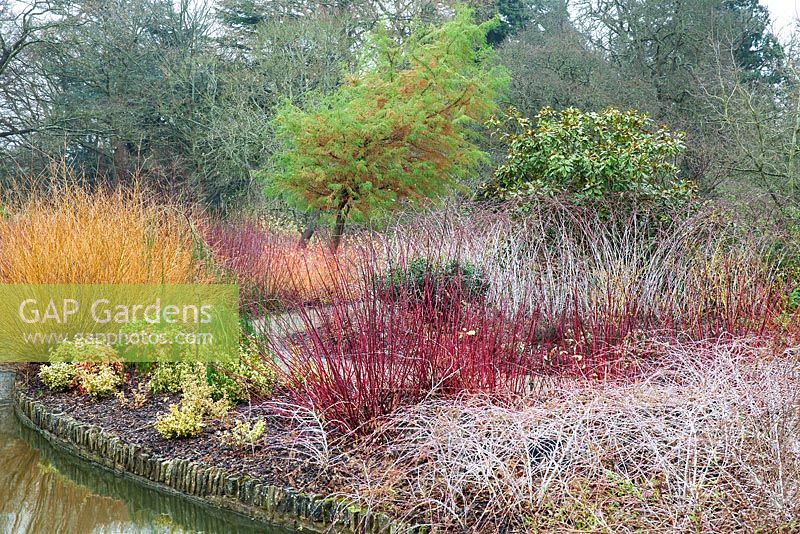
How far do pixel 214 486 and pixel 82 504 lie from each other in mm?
856

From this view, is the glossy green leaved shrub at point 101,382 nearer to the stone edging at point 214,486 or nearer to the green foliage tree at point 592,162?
the stone edging at point 214,486

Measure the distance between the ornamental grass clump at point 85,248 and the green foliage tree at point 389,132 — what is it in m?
4.27

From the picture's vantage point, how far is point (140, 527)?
3.94m

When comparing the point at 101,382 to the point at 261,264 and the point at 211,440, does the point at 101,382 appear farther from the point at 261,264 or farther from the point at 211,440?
the point at 261,264

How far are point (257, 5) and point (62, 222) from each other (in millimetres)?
13241

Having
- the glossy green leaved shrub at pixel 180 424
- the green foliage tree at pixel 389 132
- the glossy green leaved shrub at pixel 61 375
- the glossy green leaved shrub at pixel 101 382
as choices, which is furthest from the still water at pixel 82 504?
the green foliage tree at pixel 389 132

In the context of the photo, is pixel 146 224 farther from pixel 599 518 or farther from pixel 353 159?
pixel 599 518

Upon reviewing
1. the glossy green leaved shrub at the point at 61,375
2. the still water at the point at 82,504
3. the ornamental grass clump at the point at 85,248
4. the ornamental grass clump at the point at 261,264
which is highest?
the ornamental grass clump at the point at 85,248

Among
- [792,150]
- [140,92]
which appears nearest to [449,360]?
[792,150]

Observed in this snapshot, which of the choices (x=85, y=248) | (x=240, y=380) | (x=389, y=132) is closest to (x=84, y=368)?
(x=85, y=248)

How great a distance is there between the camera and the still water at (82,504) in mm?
3906

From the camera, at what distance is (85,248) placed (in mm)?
6109

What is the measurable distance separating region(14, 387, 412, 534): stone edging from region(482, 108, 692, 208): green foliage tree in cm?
489

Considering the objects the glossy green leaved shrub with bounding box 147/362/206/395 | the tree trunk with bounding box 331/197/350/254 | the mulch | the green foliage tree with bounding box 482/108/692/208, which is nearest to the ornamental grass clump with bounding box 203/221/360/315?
the glossy green leaved shrub with bounding box 147/362/206/395
